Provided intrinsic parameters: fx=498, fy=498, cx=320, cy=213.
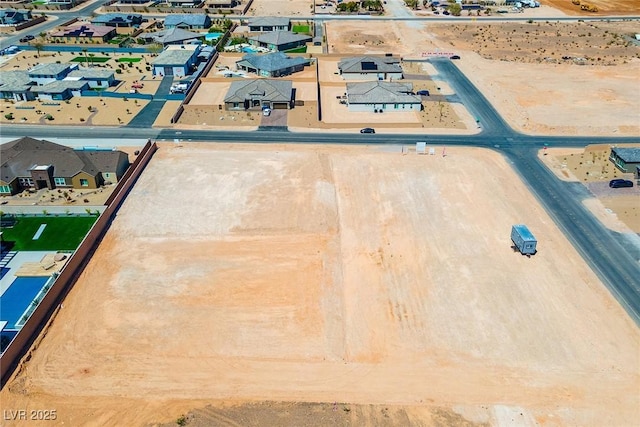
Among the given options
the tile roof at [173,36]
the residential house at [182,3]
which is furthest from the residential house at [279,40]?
the residential house at [182,3]

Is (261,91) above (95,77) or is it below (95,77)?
below

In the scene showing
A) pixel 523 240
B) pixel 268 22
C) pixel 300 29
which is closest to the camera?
pixel 523 240

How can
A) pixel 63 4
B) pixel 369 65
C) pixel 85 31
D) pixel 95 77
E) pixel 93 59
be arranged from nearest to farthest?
pixel 95 77 < pixel 369 65 < pixel 93 59 < pixel 85 31 < pixel 63 4

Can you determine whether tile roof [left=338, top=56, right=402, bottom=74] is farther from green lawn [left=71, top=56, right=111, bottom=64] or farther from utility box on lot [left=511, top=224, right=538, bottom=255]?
utility box on lot [left=511, top=224, right=538, bottom=255]

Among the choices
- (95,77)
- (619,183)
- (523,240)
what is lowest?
(619,183)

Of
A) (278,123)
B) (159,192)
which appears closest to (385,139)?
(278,123)

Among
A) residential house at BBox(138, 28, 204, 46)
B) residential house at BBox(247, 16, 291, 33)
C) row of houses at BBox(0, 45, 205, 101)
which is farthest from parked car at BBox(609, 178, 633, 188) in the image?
residential house at BBox(138, 28, 204, 46)

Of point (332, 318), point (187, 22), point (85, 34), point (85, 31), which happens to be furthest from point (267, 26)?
point (332, 318)

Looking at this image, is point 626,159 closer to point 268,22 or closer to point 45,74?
point 268,22
